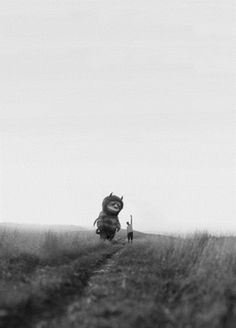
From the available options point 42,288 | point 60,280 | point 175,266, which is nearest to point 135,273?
point 175,266

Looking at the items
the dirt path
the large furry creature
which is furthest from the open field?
the large furry creature

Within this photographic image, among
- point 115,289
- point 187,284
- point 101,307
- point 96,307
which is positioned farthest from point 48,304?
point 187,284

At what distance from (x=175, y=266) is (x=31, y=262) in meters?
5.10

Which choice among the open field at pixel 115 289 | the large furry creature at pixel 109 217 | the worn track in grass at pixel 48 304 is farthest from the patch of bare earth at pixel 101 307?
the large furry creature at pixel 109 217

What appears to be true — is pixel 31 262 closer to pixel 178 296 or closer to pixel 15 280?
pixel 15 280

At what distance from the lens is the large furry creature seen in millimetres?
30547

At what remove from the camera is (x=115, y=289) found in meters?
10.9

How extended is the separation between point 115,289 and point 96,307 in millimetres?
2048

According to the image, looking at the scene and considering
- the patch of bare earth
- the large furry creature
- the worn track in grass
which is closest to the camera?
the patch of bare earth

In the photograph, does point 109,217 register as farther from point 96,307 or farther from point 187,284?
point 96,307

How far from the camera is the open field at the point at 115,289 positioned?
26.9ft

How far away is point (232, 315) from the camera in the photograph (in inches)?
339

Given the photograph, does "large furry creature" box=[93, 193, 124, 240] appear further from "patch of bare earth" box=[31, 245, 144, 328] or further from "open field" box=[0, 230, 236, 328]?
"patch of bare earth" box=[31, 245, 144, 328]

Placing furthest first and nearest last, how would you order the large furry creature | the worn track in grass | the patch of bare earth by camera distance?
the large furry creature, the worn track in grass, the patch of bare earth
